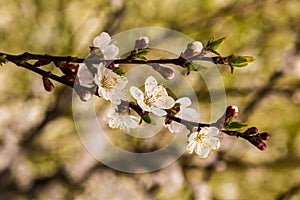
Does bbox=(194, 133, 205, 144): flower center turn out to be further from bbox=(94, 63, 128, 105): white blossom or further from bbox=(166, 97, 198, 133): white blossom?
bbox=(94, 63, 128, 105): white blossom

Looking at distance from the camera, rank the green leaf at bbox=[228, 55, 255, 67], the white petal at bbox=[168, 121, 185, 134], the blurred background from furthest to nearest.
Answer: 1. the blurred background
2. the white petal at bbox=[168, 121, 185, 134]
3. the green leaf at bbox=[228, 55, 255, 67]

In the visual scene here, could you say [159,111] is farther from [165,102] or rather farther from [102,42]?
[102,42]

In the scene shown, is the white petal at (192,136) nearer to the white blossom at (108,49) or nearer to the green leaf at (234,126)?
the green leaf at (234,126)

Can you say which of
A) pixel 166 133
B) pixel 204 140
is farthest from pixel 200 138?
pixel 166 133

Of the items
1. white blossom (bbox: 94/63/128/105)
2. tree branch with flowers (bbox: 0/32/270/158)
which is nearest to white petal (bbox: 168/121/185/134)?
tree branch with flowers (bbox: 0/32/270/158)

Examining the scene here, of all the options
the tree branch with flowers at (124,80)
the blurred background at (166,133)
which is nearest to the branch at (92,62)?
the tree branch with flowers at (124,80)

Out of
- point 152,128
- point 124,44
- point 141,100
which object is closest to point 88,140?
point 152,128
